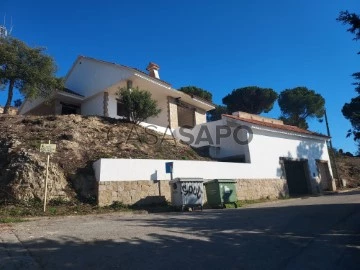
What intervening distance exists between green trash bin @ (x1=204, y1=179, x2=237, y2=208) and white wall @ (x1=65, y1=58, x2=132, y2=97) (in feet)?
34.4

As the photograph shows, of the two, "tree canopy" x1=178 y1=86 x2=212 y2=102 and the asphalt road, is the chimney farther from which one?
the asphalt road

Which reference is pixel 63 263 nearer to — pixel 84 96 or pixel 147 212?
pixel 147 212

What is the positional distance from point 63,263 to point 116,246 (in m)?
1.21

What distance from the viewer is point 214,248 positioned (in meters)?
6.03

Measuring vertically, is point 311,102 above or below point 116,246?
above

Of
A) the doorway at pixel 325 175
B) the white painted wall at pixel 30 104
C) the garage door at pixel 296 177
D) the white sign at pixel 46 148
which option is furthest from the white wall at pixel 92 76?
the doorway at pixel 325 175

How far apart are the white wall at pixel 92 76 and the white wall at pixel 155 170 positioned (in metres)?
8.84

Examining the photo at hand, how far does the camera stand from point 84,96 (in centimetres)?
2400

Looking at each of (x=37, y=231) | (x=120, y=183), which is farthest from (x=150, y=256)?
(x=120, y=183)

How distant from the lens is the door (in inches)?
1007

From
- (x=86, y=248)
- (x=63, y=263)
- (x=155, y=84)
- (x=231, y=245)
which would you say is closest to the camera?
(x=63, y=263)

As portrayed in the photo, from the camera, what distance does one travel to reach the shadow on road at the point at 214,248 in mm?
5035

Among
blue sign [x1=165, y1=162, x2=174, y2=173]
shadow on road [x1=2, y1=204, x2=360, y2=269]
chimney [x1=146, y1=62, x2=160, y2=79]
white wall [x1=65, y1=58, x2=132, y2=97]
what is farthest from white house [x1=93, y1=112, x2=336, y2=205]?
chimney [x1=146, y1=62, x2=160, y2=79]

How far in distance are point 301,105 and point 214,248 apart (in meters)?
45.0
